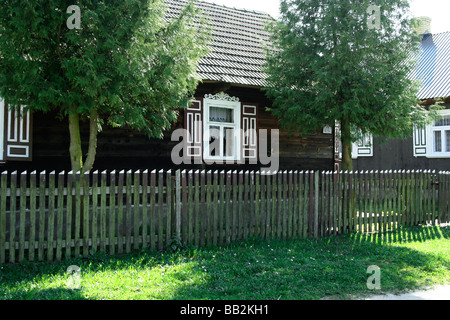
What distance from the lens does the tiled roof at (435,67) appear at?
59.6 feet

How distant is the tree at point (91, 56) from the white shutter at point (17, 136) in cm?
155

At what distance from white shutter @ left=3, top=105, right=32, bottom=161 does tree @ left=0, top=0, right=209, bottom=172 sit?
155cm

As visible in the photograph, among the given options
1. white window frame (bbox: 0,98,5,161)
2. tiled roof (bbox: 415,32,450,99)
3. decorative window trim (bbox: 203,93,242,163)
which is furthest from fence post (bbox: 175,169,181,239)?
tiled roof (bbox: 415,32,450,99)

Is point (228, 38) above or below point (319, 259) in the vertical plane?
above

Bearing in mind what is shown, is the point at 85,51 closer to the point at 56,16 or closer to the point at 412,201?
the point at 56,16

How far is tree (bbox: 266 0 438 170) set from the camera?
1003cm

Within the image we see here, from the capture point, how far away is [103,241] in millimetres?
7285

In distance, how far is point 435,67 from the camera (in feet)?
66.3

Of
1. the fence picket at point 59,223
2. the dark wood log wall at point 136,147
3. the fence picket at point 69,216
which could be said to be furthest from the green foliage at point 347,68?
the fence picket at point 59,223

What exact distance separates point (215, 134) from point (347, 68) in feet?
13.3

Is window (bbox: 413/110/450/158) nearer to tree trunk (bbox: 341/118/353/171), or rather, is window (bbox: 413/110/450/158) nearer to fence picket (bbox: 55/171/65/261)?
tree trunk (bbox: 341/118/353/171)

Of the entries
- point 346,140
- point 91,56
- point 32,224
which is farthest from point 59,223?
point 346,140

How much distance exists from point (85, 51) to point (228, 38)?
24.4ft

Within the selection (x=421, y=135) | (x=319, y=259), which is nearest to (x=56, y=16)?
(x=319, y=259)
